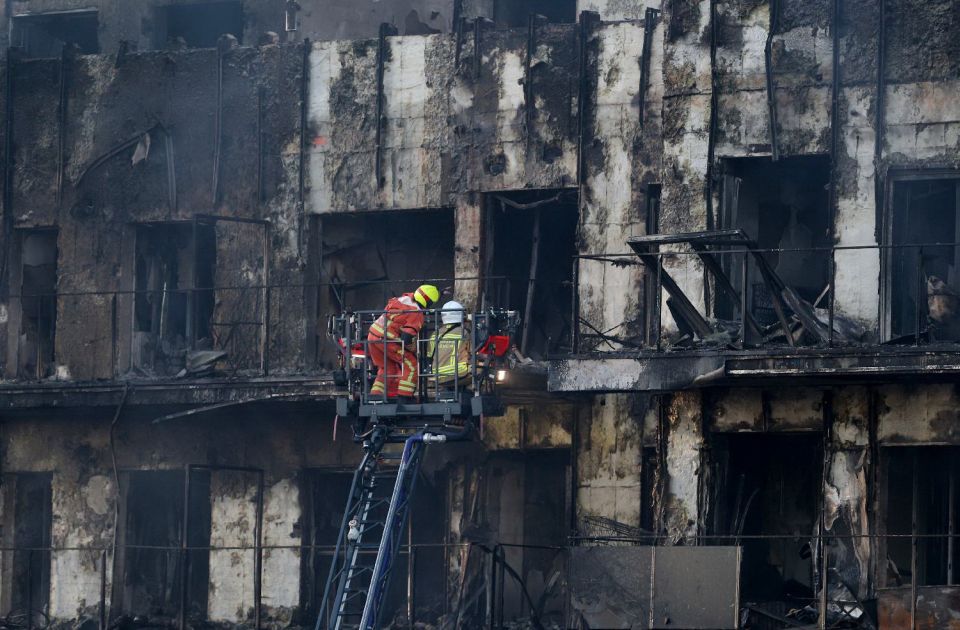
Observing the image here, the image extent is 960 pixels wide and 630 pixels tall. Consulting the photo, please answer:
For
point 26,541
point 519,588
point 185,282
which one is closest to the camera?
point 519,588

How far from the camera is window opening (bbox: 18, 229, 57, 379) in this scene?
95.1ft

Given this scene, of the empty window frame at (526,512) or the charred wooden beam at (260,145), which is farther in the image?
the charred wooden beam at (260,145)

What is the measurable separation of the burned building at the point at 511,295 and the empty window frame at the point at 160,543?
1.7 inches

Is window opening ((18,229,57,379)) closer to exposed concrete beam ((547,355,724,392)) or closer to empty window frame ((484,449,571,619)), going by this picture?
empty window frame ((484,449,571,619))

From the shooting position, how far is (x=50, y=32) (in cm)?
3044

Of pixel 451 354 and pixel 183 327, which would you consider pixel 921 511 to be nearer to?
pixel 451 354

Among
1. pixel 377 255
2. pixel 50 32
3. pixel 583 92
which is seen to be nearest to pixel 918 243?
pixel 583 92

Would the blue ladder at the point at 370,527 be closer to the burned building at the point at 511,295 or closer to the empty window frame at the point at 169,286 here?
the burned building at the point at 511,295

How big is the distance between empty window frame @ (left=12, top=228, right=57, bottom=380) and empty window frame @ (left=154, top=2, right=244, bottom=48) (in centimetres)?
300

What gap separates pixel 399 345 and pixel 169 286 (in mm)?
6201

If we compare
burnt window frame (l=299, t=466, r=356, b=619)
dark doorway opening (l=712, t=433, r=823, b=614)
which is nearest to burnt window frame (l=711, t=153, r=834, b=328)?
dark doorway opening (l=712, t=433, r=823, b=614)

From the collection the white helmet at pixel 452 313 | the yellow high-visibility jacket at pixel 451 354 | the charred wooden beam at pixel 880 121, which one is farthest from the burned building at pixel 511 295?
the white helmet at pixel 452 313

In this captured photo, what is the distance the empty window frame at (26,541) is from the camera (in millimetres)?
28312

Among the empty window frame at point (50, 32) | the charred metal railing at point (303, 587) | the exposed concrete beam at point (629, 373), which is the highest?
the empty window frame at point (50, 32)
